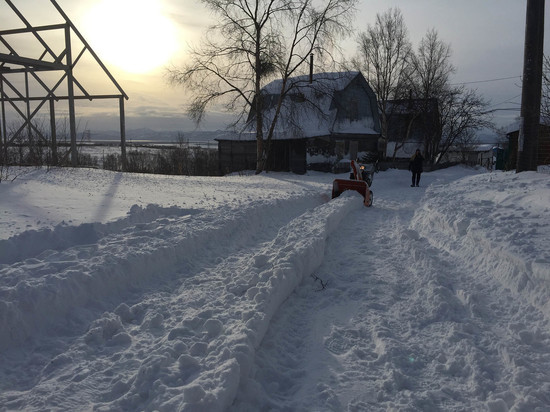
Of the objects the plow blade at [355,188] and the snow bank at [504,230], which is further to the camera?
the plow blade at [355,188]

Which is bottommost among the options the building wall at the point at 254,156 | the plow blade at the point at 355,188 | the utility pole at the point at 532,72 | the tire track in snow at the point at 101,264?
the tire track in snow at the point at 101,264

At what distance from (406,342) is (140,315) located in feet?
8.64

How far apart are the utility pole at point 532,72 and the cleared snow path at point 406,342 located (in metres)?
6.99

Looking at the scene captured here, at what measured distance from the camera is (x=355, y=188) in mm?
11828

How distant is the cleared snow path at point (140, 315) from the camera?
2.65m

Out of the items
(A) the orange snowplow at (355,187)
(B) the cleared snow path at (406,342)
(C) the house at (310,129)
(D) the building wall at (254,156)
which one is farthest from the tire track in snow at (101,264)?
(D) the building wall at (254,156)

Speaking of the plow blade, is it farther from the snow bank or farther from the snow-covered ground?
the snow-covered ground

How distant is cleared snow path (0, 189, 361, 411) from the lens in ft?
Answer: 8.68

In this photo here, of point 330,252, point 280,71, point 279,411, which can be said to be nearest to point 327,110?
point 280,71

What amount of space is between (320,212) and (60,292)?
636 centimetres

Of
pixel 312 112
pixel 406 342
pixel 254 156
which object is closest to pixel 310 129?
Result: pixel 312 112

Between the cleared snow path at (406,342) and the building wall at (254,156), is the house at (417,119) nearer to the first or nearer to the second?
the building wall at (254,156)

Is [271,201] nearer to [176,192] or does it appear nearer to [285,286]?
[176,192]

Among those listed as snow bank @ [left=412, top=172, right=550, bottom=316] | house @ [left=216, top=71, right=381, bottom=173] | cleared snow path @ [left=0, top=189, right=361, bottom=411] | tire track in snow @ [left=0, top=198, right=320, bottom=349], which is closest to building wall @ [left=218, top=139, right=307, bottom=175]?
house @ [left=216, top=71, right=381, bottom=173]
